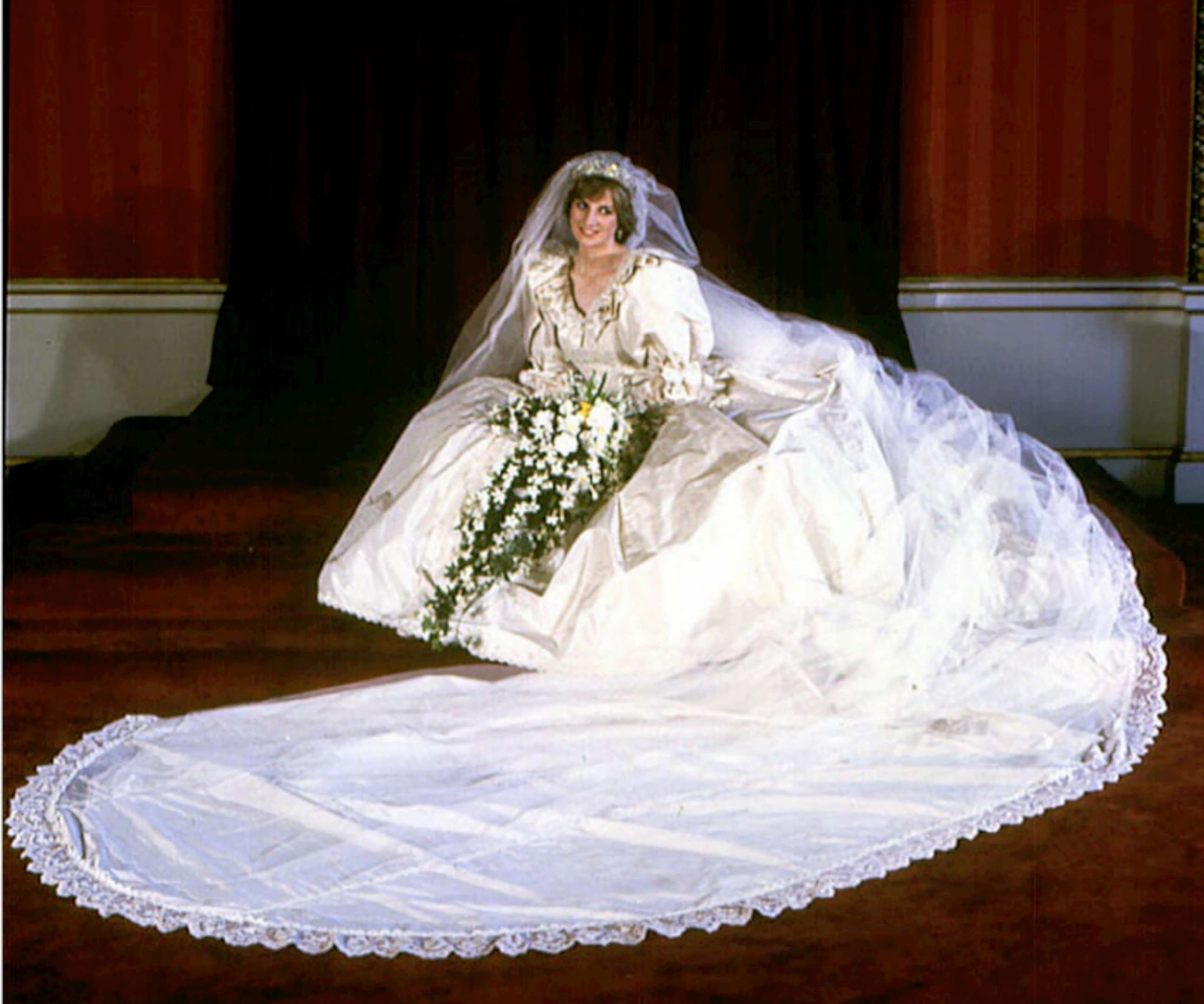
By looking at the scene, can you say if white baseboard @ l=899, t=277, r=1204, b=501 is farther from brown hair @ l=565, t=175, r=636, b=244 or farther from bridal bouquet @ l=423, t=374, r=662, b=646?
bridal bouquet @ l=423, t=374, r=662, b=646

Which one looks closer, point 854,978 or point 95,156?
point 854,978

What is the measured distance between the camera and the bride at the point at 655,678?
10.4 ft

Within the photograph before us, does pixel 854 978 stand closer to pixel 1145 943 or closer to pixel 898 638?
pixel 1145 943

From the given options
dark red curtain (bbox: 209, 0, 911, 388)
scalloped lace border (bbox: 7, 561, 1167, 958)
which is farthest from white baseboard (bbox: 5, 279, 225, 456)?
scalloped lace border (bbox: 7, 561, 1167, 958)

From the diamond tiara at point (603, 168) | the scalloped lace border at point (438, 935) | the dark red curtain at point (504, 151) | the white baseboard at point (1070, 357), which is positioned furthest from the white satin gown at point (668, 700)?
the white baseboard at point (1070, 357)

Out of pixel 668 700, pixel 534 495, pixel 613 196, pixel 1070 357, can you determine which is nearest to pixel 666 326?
pixel 613 196

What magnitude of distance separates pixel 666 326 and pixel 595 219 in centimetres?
39

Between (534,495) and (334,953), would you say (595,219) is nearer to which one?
(534,495)

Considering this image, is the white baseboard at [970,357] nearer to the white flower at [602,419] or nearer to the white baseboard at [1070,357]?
the white baseboard at [1070,357]

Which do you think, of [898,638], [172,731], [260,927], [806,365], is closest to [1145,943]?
[898,638]

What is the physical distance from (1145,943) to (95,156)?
525cm

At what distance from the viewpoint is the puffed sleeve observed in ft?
16.5

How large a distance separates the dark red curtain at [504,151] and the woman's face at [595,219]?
1600 mm

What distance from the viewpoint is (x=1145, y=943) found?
2979 mm
